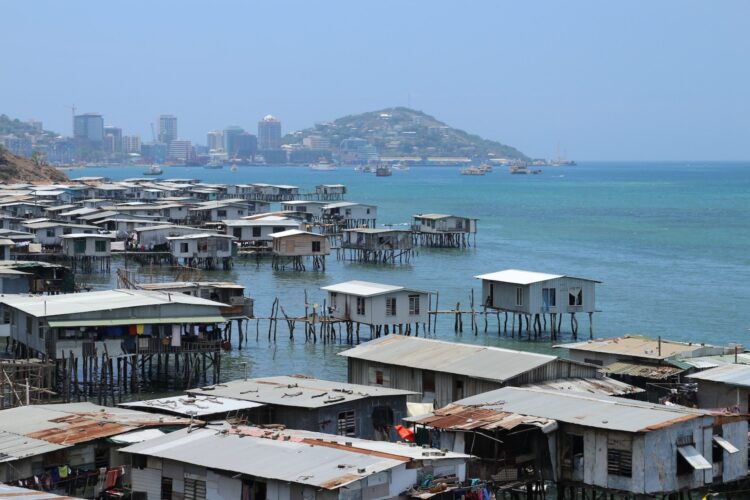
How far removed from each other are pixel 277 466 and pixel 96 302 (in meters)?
19.4

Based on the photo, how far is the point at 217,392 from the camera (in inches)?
1297

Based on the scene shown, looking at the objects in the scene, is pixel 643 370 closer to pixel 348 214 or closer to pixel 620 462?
pixel 620 462

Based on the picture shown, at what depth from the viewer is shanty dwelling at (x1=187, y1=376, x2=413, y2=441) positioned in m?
30.6

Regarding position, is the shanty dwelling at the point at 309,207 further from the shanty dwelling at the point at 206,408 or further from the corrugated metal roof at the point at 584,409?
the corrugated metal roof at the point at 584,409

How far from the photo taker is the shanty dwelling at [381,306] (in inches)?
2051

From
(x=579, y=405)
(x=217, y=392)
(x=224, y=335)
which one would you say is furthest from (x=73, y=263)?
(x=579, y=405)

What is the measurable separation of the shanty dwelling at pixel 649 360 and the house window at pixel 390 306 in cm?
1172

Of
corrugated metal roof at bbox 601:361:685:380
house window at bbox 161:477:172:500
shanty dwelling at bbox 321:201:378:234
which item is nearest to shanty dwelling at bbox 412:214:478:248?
shanty dwelling at bbox 321:201:378:234

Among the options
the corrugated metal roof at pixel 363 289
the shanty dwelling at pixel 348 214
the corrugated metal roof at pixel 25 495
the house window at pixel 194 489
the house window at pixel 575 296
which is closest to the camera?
the corrugated metal roof at pixel 25 495

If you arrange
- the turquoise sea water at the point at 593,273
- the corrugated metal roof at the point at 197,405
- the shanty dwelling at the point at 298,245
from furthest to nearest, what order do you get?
the shanty dwelling at the point at 298,245, the turquoise sea water at the point at 593,273, the corrugated metal roof at the point at 197,405

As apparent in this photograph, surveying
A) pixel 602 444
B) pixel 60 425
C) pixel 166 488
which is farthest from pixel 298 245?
pixel 166 488

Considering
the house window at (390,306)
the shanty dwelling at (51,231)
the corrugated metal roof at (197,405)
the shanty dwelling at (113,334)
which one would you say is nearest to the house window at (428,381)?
the corrugated metal roof at (197,405)

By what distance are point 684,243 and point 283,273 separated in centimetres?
4039

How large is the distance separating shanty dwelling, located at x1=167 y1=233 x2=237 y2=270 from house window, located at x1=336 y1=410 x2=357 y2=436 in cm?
5030
